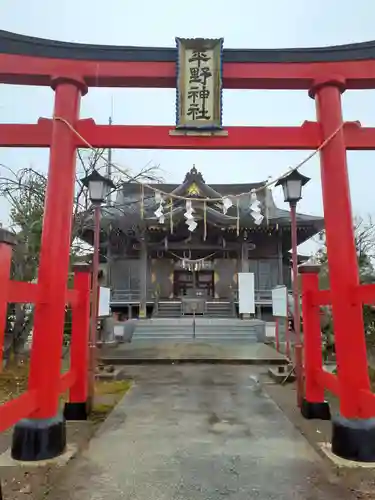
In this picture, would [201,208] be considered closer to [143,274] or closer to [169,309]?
[143,274]

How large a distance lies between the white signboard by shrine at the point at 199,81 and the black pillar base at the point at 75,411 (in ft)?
13.1

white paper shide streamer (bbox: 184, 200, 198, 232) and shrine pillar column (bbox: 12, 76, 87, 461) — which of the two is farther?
white paper shide streamer (bbox: 184, 200, 198, 232)

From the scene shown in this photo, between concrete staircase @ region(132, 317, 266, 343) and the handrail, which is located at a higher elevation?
the handrail

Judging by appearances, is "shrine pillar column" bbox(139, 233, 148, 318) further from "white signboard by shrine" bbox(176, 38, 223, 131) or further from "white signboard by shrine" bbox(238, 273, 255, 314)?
"white signboard by shrine" bbox(176, 38, 223, 131)

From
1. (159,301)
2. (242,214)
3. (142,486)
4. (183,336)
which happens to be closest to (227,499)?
(142,486)

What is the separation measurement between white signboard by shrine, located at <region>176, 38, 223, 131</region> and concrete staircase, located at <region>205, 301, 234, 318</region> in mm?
15169

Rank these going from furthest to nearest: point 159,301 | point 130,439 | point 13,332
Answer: point 159,301 → point 13,332 → point 130,439

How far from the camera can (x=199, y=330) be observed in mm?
16203

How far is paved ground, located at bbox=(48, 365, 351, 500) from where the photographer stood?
3059mm

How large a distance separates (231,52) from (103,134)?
1937 millimetres

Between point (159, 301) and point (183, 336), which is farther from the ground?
point (159, 301)

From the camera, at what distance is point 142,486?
123 inches

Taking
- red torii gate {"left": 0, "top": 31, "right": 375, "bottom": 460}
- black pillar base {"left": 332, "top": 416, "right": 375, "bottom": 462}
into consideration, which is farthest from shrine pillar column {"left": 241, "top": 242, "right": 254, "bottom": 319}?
black pillar base {"left": 332, "top": 416, "right": 375, "bottom": 462}

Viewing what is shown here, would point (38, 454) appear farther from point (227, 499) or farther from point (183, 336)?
point (183, 336)
